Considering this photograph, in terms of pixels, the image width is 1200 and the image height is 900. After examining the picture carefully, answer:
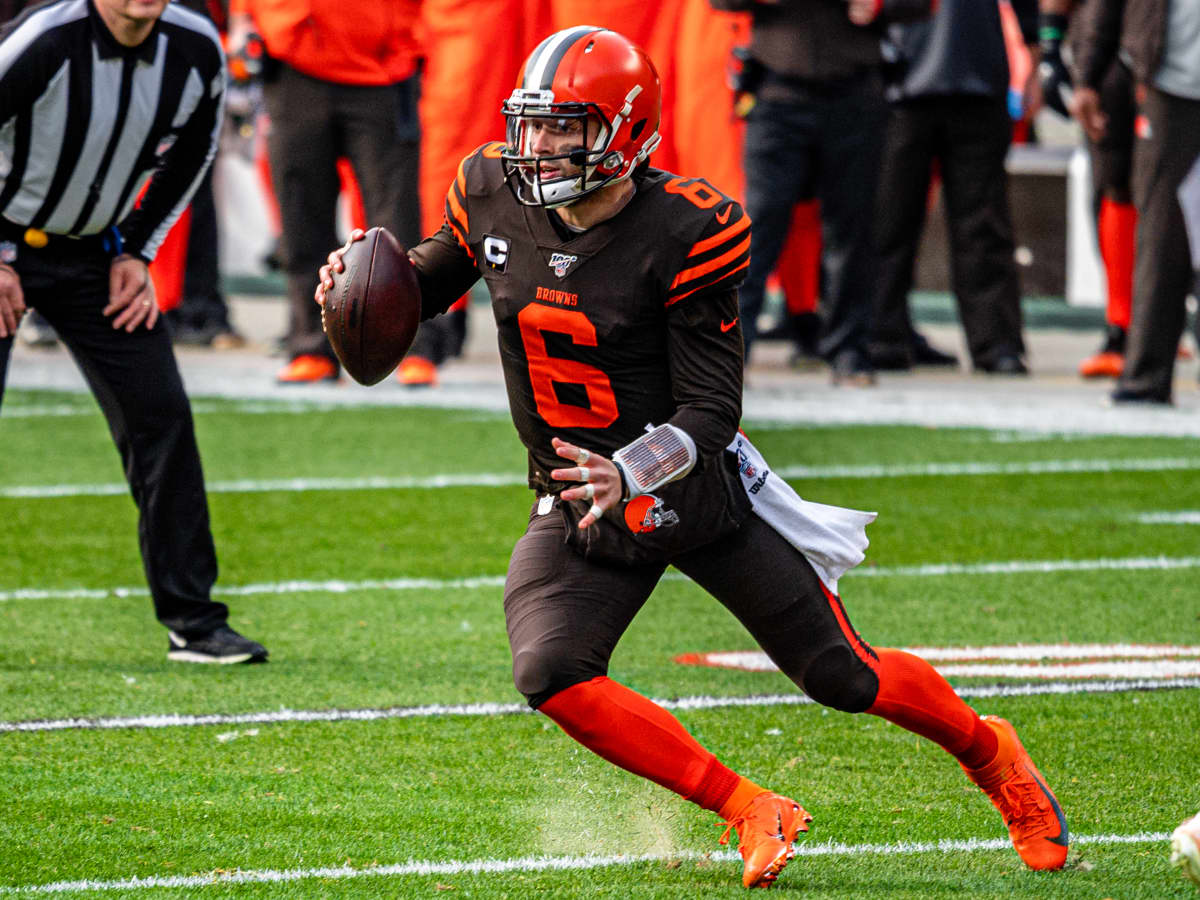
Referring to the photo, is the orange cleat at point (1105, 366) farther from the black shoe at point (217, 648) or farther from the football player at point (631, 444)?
→ the football player at point (631, 444)

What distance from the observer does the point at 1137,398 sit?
366 inches

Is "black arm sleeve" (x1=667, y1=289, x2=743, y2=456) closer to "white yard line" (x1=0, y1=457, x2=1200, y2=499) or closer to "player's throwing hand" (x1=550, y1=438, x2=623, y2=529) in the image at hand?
"player's throwing hand" (x1=550, y1=438, x2=623, y2=529)

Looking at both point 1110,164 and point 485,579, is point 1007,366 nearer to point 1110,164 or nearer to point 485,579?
point 1110,164

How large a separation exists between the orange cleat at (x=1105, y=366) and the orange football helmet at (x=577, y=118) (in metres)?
7.38

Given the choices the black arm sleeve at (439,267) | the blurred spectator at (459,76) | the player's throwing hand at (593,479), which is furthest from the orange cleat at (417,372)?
the player's throwing hand at (593,479)

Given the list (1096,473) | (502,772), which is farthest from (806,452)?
(502,772)

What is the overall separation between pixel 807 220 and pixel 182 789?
7.34 metres

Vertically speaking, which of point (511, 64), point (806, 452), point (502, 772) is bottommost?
point (806, 452)

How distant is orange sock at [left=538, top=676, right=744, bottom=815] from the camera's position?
3.61 meters

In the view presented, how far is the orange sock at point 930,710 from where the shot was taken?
3824 millimetres

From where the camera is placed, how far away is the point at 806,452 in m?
8.48

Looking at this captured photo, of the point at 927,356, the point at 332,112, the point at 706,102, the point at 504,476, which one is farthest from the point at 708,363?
the point at 927,356

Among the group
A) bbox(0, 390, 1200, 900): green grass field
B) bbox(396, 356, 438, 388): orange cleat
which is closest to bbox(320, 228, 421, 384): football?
bbox(0, 390, 1200, 900): green grass field

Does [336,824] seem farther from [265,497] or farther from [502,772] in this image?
[265,497]
